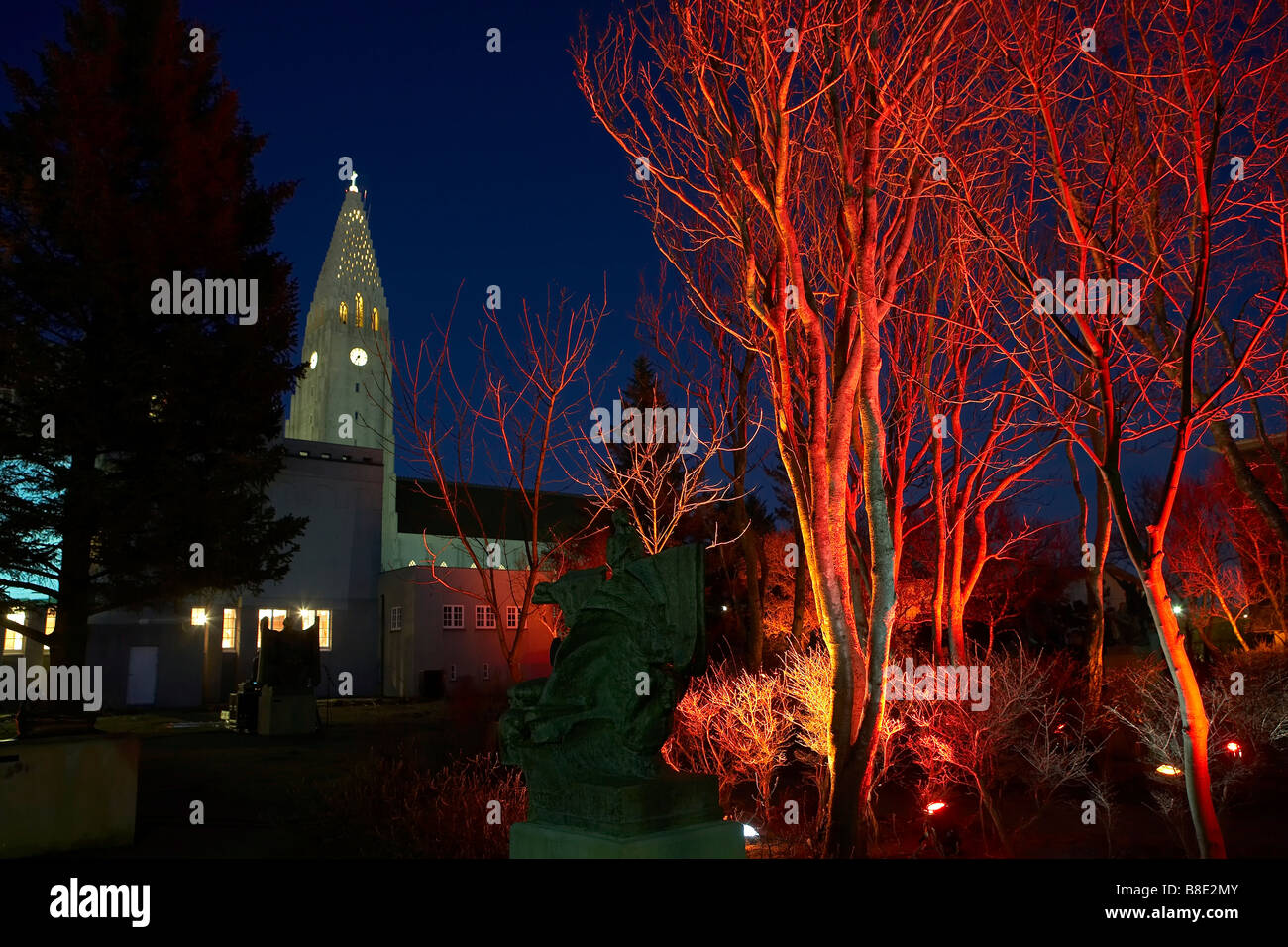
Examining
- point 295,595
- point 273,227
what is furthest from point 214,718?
point 273,227

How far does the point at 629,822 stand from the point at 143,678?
30551 millimetres

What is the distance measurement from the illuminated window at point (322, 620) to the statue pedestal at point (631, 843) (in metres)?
31.0

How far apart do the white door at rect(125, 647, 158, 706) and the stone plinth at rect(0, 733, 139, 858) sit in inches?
883

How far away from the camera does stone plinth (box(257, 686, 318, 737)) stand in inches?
827

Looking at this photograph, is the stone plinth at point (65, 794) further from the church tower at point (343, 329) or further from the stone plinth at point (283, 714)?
the church tower at point (343, 329)

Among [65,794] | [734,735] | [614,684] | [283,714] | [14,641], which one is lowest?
[283,714]

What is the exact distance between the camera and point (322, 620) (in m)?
35.0

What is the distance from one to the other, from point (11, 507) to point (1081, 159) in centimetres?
1652

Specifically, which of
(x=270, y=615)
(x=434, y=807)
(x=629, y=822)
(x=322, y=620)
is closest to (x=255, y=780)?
(x=434, y=807)

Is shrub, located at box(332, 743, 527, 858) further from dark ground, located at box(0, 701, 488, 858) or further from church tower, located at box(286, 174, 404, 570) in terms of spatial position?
church tower, located at box(286, 174, 404, 570)

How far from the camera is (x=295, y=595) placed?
34.3 m

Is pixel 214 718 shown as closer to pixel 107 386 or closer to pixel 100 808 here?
pixel 107 386

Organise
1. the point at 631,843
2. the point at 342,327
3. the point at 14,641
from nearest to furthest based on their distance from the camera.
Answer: the point at 631,843 < the point at 14,641 < the point at 342,327

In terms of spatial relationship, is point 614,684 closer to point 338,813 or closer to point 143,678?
point 338,813
